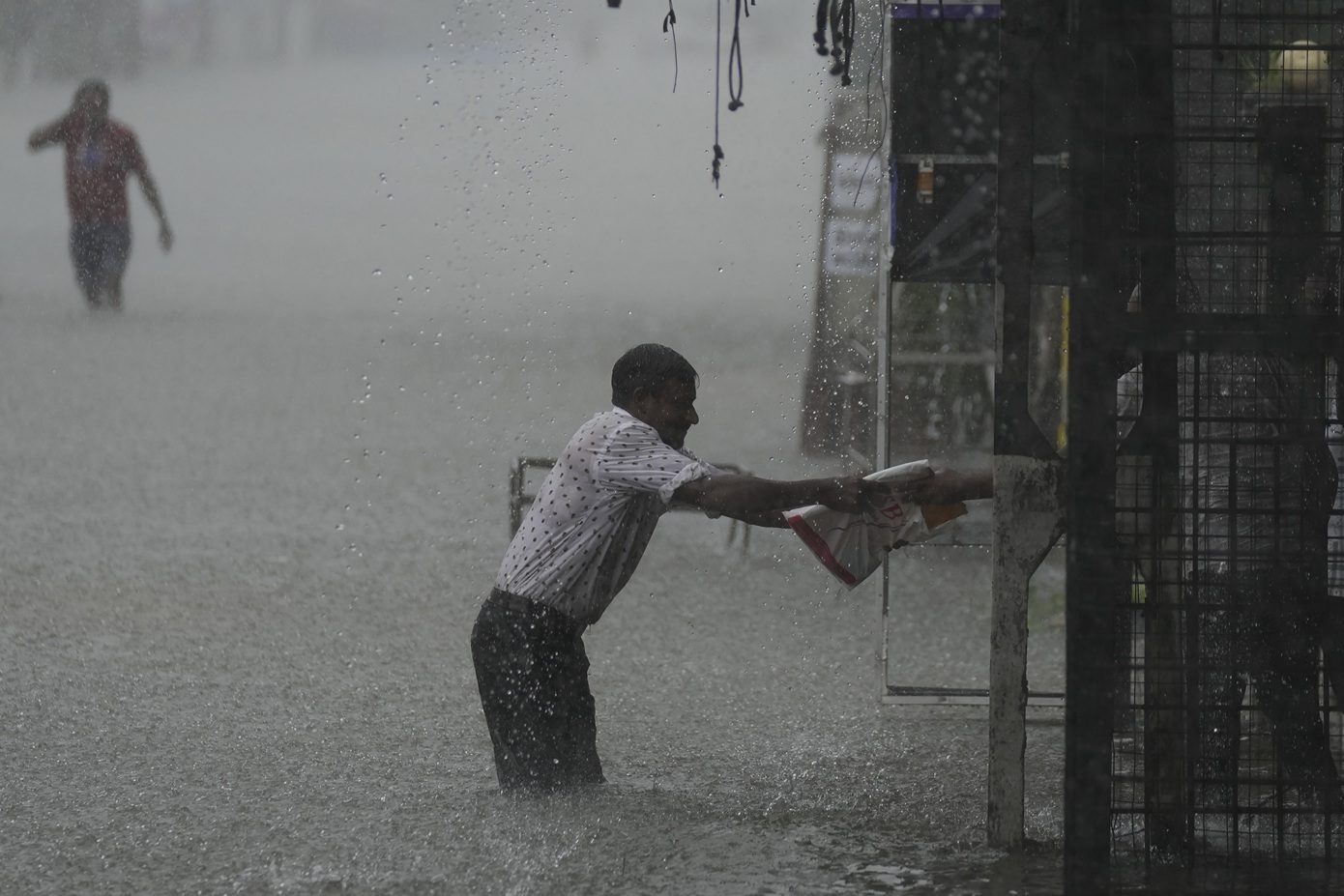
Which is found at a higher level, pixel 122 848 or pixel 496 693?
pixel 496 693

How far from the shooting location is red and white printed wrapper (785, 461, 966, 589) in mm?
4461

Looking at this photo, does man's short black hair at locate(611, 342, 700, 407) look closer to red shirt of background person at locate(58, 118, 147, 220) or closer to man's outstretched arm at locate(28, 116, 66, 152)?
red shirt of background person at locate(58, 118, 147, 220)

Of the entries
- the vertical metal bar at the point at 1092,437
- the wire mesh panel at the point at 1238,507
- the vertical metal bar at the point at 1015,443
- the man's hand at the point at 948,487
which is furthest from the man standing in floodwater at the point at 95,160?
the vertical metal bar at the point at 1092,437

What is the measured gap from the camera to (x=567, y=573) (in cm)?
457

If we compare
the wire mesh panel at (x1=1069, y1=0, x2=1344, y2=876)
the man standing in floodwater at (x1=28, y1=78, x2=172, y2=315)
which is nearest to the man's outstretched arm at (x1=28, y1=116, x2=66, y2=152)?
the man standing in floodwater at (x1=28, y1=78, x2=172, y2=315)

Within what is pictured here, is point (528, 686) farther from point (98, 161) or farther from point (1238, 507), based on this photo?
point (98, 161)

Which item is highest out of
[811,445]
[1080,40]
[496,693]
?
[1080,40]

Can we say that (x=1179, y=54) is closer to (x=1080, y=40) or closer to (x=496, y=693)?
(x=1080, y=40)

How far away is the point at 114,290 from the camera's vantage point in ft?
64.3

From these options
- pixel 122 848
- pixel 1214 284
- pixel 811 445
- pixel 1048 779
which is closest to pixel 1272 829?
pixel 1048 779

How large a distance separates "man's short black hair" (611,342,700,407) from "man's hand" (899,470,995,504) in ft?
2.22

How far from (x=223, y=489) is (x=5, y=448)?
2347 millimetres

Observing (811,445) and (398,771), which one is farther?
(811,445)

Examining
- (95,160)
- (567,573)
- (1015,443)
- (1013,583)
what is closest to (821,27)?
(1015,443)
